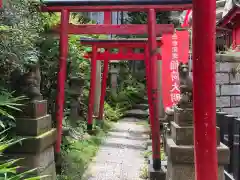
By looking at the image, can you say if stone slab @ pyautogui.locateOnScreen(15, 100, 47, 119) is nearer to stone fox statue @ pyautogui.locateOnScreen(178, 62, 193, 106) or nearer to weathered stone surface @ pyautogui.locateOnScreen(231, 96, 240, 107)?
stone fox statue @ pyautogui.locateOnScreen(178, 62, 193, 106)

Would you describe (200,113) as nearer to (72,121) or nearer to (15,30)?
(15,30)

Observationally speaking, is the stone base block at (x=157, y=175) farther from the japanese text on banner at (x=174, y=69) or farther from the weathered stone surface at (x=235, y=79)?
the weathered stone surface at (x=235, y=79)

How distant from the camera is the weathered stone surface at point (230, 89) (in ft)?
28.1

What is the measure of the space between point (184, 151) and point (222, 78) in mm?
5339

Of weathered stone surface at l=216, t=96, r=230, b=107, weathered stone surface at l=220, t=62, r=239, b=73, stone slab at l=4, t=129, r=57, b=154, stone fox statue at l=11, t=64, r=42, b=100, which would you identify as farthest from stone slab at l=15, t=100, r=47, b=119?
weathered stone surface at l=220, t=62, r=239, b=73

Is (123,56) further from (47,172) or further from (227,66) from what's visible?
(47,172)

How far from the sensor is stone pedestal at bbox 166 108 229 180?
3598mm

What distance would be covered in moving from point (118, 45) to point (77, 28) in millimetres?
4550

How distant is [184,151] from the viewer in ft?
11.9

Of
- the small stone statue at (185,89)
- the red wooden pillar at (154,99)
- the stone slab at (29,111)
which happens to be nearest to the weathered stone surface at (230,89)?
the red wooden pillar at (154,99)

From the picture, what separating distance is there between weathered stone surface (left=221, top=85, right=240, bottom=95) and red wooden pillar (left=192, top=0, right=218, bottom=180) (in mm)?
6794

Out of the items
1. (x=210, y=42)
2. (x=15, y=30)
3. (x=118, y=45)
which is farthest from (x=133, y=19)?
(x=210, y=42)

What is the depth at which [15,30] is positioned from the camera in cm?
397

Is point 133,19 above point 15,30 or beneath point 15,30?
above
